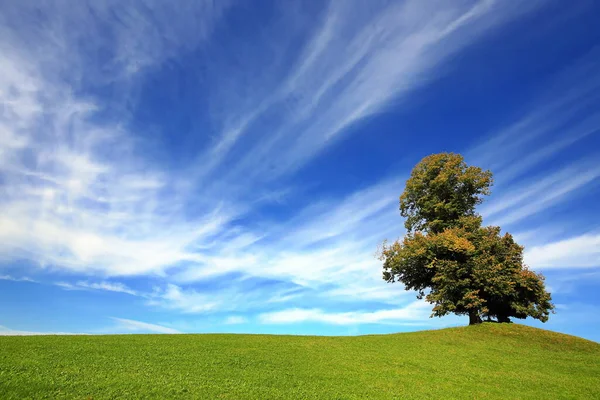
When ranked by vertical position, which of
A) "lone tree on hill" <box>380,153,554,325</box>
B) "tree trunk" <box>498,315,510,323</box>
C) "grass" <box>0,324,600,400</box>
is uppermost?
"lone tree on hill" <box>380,153,554,325</box>

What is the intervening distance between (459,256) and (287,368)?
A: 27808mm

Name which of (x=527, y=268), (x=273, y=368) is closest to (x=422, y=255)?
(x=527, y=268)

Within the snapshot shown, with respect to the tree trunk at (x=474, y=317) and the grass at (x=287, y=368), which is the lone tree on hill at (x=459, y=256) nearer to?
the tree trunk at (x=474, y=317)

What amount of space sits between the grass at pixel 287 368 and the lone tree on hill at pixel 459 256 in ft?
22.7

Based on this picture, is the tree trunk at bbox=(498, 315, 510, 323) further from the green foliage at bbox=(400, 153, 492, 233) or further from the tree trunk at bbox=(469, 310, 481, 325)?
the green foliage at bbox=(400, 153, 492, 233)

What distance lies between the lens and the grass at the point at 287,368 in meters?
17.5

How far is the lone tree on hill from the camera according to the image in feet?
134

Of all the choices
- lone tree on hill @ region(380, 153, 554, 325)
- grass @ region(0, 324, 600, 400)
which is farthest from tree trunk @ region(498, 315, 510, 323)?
grass @ region(0, 324, 600, 400)

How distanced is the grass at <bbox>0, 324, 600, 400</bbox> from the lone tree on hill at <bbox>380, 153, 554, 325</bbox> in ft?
22.7

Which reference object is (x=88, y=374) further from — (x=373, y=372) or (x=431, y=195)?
(x=431, y=195)

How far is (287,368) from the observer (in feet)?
75.0

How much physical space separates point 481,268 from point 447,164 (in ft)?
43.4

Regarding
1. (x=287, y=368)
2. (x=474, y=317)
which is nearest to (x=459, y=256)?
(x=474, y=317)

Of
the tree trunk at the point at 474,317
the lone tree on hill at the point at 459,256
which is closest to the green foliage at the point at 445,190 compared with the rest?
the lone tree on hill at the point at 459,256
